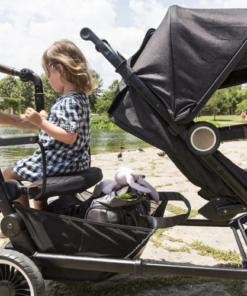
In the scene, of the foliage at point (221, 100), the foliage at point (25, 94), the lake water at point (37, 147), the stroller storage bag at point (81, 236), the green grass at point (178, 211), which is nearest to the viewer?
the stroller storage bag at point (81, 236)

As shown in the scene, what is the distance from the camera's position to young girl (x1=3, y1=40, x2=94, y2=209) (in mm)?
1786

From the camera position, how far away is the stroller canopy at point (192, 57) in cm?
159

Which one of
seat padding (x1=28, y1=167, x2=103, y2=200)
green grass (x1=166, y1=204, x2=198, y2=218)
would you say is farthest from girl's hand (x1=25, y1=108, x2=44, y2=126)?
green grass (x1=166, y1=204, x2=198, y2=218)

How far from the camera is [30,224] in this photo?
1684 mm

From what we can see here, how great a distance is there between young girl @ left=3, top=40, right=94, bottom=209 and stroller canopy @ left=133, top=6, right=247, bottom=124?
47 cm

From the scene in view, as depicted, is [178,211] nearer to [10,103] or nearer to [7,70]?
[7,70]

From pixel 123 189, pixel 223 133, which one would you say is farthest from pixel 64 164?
pixel 223 133

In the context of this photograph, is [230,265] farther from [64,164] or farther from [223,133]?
[64,164]

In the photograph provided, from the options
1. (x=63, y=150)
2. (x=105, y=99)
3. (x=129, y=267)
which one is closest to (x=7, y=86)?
(x=105, y=99)

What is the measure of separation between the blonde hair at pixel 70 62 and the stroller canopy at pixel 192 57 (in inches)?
18.5

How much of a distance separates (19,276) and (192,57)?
4.93 feet

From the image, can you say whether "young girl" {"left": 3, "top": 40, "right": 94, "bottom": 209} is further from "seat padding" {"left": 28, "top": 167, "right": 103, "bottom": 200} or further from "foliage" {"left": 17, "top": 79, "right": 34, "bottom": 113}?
"foliage" {"left": 17, "top": 79, "right": 34, "bottom": 113}

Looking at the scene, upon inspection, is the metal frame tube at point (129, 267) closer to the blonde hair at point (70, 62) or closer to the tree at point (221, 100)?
the tree at point (221, 100)

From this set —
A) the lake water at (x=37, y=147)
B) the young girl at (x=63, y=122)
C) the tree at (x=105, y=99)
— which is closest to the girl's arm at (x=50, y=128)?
the young girl at (x=63, y=122)
